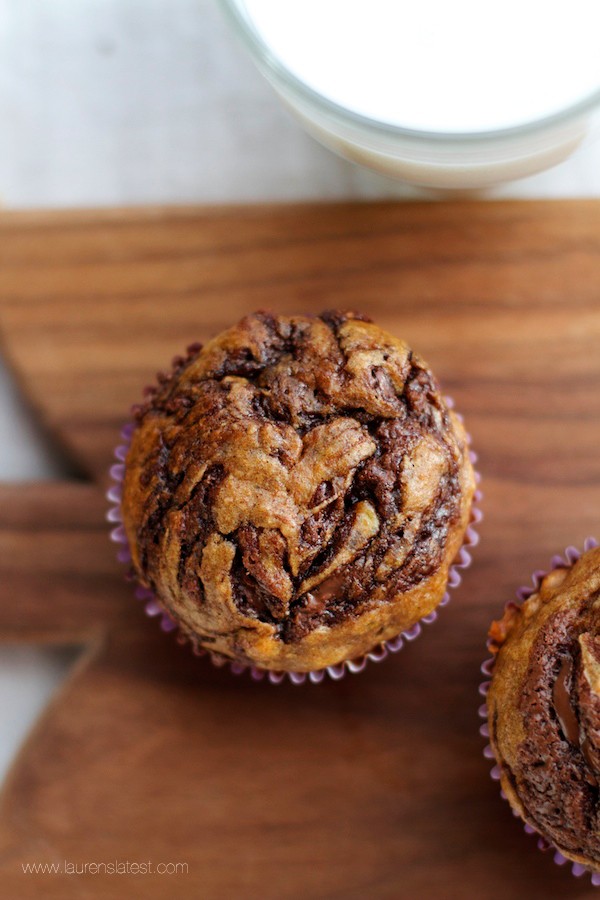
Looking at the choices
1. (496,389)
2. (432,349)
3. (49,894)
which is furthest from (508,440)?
(49,894)

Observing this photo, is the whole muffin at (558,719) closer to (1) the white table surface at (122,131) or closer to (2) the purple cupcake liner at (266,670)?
(2) the purple cupcake liner at (266,670)

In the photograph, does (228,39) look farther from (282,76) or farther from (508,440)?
(508,440)

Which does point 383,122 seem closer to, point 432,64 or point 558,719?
point 432,64

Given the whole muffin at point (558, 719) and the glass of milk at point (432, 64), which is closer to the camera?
the whole muffin at point (558, 719)

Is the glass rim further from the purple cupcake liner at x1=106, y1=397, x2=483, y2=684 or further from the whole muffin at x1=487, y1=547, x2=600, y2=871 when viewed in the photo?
the whole muffin at x1=487, y1=547, x2=600, y2=871

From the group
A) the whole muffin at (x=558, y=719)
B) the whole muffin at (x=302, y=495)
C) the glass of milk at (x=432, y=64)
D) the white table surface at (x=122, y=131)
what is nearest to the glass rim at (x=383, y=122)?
the glass of milk at (x=432, y=64)

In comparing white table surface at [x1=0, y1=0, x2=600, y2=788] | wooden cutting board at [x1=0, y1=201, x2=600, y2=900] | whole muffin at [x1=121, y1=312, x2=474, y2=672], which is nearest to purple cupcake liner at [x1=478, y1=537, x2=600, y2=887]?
wooden cutting board at [x1=0, y1=201, x2=600, y2=900]
